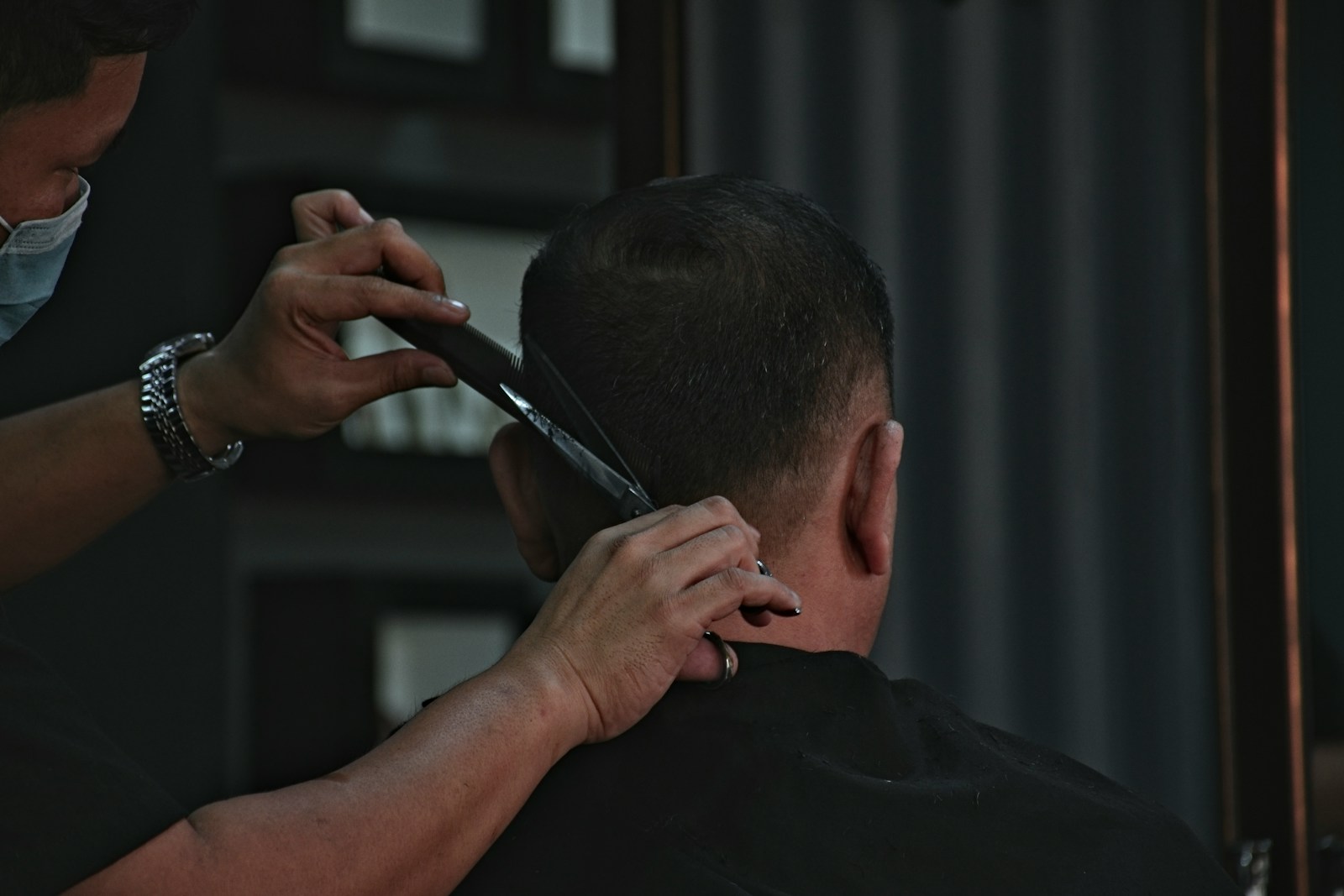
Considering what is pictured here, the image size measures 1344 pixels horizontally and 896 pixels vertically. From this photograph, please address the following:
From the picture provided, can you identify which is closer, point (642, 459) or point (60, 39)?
point (60, 39)

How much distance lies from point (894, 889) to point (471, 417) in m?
3.42

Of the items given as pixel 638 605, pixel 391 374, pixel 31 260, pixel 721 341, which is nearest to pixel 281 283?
pixel 391 374

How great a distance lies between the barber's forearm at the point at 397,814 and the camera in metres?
1.20

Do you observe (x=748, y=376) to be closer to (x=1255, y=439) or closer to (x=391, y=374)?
(x=391, y=374)

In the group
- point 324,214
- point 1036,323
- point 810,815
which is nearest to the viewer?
point 810,815

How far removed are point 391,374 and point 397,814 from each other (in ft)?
2.06

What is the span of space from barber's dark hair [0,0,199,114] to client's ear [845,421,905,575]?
81 centimetres

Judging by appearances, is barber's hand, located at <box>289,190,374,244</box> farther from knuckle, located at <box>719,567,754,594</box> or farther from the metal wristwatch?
knuckle, located at <box>719,567,754,594</box>

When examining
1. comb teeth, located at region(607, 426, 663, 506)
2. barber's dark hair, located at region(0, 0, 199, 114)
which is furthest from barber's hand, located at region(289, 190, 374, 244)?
comb teeth, located at region(607, 426, 663, 506)

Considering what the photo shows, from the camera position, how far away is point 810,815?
148 cm

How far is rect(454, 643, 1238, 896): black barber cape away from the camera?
1.45m

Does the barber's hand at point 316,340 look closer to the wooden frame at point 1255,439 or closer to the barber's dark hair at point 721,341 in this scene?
the barber's dark hair at point 721,341

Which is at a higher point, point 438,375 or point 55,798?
point 438,375

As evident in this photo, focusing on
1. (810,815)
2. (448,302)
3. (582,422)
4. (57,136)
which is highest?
(57,136)
